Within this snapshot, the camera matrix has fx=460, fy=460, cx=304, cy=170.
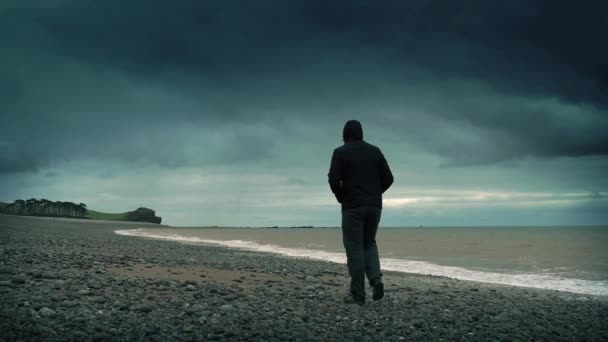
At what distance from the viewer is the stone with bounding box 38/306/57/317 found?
6354 mm

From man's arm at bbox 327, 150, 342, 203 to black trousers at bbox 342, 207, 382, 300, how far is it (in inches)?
15.7

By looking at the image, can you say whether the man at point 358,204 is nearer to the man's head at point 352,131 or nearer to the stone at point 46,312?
the man's head at point 352,131

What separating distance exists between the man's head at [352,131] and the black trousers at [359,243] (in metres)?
1.48

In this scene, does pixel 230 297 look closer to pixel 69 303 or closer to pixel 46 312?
pixel 69 303

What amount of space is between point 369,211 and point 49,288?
230 inches

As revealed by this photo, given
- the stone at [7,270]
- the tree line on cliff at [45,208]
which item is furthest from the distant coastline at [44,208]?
the stone at [7,270]

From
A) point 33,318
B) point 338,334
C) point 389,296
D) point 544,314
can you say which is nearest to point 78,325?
point 33,318

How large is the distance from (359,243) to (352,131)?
2.23 meters

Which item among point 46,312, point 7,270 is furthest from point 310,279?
point 46,312

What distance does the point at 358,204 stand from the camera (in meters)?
8.74

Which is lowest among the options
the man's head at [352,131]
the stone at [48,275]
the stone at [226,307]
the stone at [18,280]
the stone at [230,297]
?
the stone at [230,297]

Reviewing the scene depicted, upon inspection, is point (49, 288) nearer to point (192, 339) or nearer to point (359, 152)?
point (192, 339)

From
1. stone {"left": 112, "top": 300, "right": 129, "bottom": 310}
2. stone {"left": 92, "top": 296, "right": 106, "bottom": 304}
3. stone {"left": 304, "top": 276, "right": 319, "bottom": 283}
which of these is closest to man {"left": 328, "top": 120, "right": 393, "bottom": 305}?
stone {"left": 304, "top": 276, "right": 319, "bottom": 283}

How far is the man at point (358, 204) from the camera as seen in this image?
28.7ft
